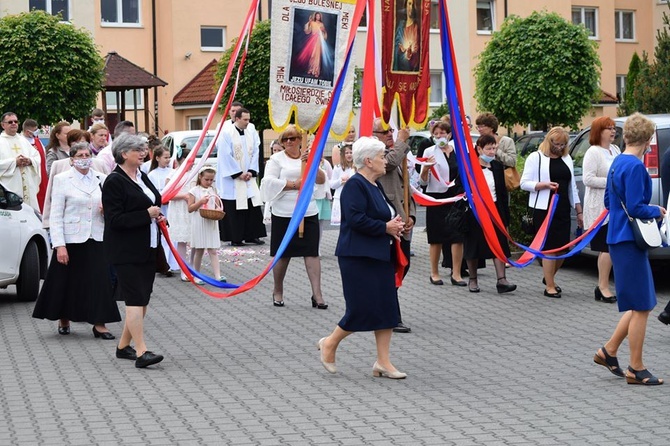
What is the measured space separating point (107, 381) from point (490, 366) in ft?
9.74

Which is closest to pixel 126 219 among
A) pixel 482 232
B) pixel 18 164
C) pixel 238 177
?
pixel 482 232

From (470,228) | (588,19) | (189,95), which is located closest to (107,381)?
(470,228)

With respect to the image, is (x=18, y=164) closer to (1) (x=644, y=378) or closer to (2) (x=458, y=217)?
(2) (x=458, y=217)

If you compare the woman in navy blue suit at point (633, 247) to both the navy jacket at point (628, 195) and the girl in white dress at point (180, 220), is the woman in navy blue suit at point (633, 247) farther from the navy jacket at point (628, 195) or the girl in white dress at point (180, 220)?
the girl in white dress at point (180, 220)

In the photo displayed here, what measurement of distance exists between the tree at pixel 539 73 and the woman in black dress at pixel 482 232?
2368 centimetres

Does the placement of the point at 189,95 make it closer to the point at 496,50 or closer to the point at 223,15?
the point at 223,15

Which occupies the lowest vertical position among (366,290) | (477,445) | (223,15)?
(477,445)

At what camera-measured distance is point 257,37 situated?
33.9 metres

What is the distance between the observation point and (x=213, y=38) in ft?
140

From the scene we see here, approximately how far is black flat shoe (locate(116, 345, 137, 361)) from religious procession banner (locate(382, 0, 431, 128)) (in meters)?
3.16

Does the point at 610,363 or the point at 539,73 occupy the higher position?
the point at 539,73

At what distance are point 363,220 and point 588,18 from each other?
43.2 metres

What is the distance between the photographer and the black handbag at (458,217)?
13.9 meters

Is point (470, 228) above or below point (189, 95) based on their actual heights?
below
